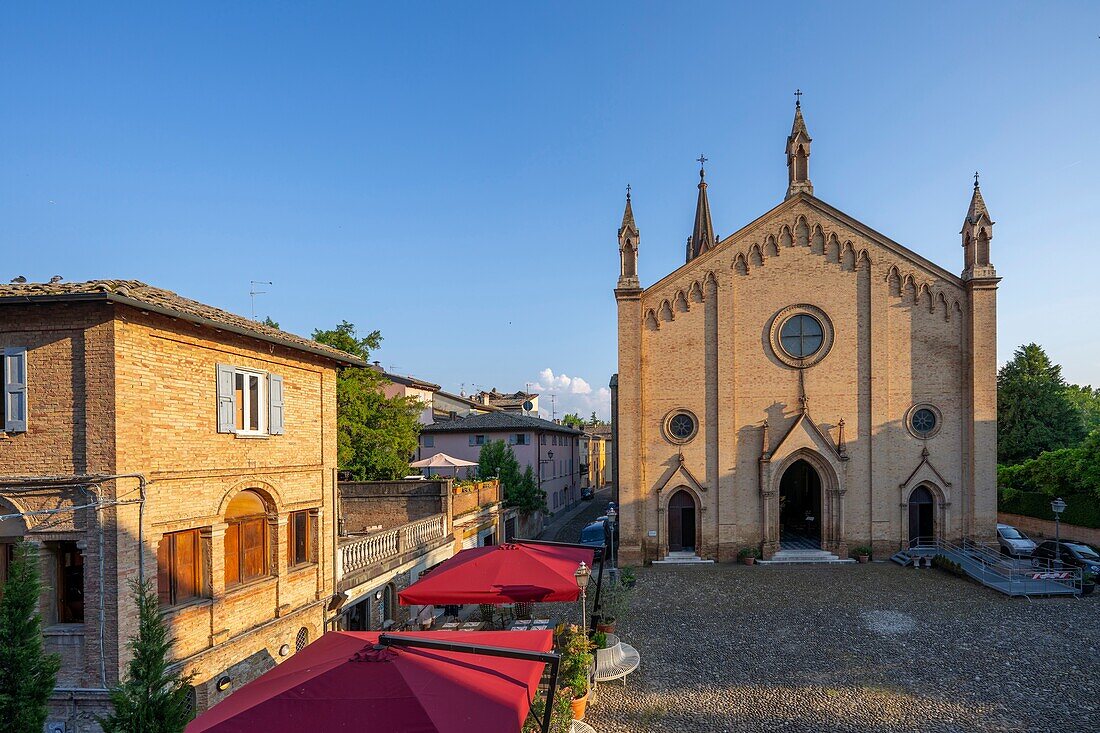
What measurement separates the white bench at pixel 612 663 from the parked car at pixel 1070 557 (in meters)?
17.2

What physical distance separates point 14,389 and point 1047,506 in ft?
130

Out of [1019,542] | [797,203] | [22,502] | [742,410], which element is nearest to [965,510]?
[1019,542]

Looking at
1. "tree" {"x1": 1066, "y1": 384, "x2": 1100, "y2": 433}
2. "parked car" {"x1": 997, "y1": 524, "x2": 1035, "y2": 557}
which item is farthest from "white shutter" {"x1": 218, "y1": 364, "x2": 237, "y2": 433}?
"tree" {"x1": 1066, "y1": 384, "x2": 1100, "y2": 433}

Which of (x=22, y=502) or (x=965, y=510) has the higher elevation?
(x=22, y=502)

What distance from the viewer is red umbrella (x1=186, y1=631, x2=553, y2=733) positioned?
495 centimetres

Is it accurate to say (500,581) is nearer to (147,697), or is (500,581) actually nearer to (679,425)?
(147,697)

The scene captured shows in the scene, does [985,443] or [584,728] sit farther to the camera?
[985,443]

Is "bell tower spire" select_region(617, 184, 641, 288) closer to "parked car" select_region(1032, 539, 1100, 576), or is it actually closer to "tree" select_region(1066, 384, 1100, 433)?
"parked car" select_region(1032, 539, 1100, 576)

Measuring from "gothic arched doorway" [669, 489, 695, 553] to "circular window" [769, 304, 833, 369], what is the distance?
7.90 meters

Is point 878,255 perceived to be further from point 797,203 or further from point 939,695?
point 939,695

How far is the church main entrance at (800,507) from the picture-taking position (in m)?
28.2

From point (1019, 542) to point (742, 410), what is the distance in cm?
1291

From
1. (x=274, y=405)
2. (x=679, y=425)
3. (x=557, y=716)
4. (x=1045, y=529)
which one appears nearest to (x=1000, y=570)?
(x=1045, y=529)

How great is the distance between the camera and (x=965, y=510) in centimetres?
2452
